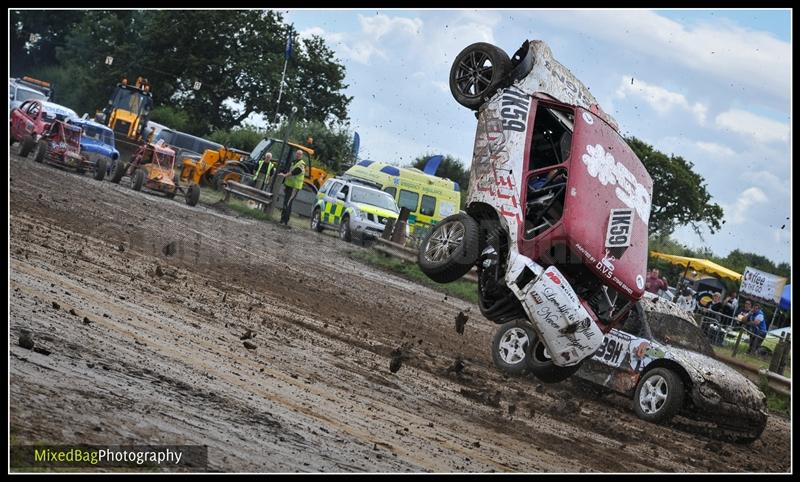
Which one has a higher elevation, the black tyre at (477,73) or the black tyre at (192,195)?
the black tyre at (477,73)

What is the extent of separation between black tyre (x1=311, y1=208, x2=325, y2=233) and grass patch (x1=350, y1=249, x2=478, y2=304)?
2.82 metres

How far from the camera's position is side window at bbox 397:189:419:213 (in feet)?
101

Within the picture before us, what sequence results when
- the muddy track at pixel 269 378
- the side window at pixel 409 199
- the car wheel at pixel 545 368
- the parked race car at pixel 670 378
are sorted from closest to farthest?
the muddy track at pixel 269 378
the car wheel at pixel 545 368
the parked race car at pixel 670 378
the side window at pixel 409 199

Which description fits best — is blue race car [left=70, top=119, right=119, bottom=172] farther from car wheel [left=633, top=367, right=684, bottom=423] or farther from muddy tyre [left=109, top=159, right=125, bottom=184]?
car wheel [left=633, top=367, right=684, bottom=423]

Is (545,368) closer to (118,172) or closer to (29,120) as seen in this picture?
(118,172)

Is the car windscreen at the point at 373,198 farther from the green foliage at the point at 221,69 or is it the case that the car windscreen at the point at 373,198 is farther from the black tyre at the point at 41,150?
the green foliage at the point at 221,69

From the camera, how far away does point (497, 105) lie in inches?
423

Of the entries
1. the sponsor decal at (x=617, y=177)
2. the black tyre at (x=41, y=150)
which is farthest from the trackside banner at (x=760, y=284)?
the black tyre at (x=41, y=150)

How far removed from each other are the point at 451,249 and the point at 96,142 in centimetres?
2081

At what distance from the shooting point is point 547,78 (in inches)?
425

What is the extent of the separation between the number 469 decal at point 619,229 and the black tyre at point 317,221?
18.3 metres

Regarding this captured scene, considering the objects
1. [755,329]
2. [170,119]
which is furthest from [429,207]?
[170,119]

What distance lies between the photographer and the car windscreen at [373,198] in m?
27.9

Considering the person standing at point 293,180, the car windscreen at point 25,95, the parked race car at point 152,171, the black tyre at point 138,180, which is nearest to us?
the person standing at point 293,180
